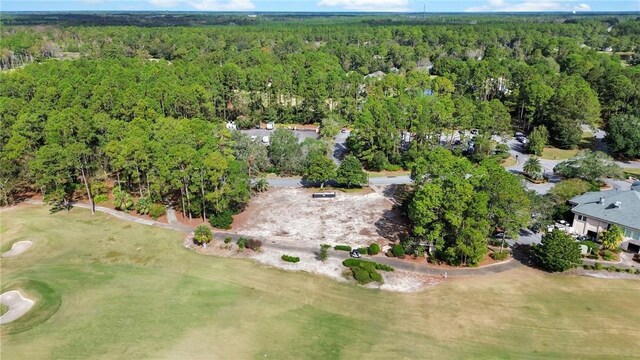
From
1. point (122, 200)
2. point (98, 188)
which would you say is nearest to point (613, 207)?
point (122, 200)

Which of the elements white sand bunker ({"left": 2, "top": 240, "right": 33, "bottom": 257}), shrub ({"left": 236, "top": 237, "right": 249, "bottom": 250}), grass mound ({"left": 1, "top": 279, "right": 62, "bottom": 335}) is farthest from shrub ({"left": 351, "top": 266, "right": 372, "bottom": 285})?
white sand bunker ({"left": 2, "top": 240, "right": 33, "bottom": 257})

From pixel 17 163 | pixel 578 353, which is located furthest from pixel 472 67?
pixel 17 163

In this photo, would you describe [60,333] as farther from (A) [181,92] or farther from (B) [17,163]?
(A) [181,92]

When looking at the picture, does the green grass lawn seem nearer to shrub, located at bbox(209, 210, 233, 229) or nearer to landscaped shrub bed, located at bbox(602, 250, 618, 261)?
landscaped shrub bed, located at bbox(602, 250, 618, 261)

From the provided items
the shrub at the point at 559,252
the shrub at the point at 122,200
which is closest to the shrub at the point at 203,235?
the shrub at the point at 122,200

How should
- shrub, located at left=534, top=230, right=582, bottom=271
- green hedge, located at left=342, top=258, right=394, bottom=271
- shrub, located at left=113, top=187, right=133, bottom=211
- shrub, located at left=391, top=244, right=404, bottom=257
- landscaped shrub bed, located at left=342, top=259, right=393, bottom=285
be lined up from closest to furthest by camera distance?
landscaped shrub bed, located at left=342, top=259, right=393, bottom=285
shrub, located at left=534, top=230, right=582, bottom=271
green hedge, located at left=342, top=258, right=394, bottom=271
shrub, located at left=391, top=244, right=404, bottom=257
shrub, located at left=113, top=187, right=133, bottom=211

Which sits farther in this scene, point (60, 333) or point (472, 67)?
point (472, 67)

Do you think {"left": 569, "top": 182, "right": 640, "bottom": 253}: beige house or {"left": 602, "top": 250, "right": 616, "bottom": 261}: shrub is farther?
{"left": 569, "top": 182, "right": 640, "bottom": 253}: beige house

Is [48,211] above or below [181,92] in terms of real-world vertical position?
below

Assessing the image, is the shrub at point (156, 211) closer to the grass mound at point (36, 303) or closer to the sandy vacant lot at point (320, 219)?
the sandy vacant lot at point (320, 219)
